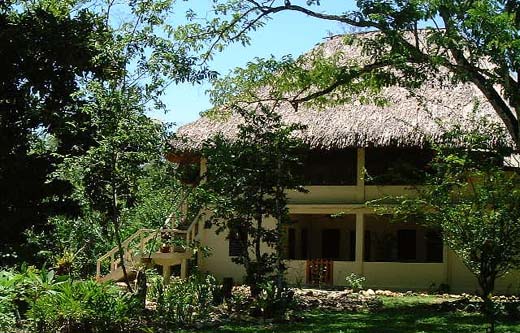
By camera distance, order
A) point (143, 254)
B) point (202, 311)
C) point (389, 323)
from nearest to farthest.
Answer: point (389, 323) → point (202, 311) → point (143, 254)

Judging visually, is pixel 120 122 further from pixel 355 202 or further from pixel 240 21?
pixel 355 202

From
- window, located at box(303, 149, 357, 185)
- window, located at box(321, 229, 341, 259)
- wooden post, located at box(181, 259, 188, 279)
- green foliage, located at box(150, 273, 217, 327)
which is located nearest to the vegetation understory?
green foliage, located at box(150, 273, 217, 327)

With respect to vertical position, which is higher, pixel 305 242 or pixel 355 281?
pixel 305 242

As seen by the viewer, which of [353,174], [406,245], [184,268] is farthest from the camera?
[406,245]

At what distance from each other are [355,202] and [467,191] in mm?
5724

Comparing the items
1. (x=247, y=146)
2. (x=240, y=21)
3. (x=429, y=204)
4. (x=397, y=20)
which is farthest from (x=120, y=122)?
(x=429, y=204)

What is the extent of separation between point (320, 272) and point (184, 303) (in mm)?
7487

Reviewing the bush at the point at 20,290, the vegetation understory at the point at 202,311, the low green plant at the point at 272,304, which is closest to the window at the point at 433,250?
the vegetation understory at the point at 202,311

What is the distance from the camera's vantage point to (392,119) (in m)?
16.4

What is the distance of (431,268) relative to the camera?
53.4 ft

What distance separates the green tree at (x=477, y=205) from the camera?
1022 cm

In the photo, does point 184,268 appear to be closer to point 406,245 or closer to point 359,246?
point 359,246

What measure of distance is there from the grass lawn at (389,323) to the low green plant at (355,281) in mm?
2676

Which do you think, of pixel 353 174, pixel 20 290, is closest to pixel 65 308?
pixel 20 290
